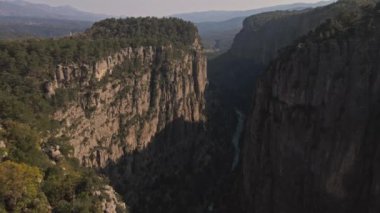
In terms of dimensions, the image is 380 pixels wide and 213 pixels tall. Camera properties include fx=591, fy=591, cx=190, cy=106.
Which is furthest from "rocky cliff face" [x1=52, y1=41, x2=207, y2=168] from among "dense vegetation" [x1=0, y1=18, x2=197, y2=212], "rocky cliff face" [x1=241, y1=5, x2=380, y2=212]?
"rocky cliff face" [x1=241, y1=5, x2=380, y2=212]

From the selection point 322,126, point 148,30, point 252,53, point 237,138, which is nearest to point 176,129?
point 237,138

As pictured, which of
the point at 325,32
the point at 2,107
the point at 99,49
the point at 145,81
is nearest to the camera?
the point at 2,107

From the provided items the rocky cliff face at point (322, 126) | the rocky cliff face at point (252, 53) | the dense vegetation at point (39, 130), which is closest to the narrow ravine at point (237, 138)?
the rocky cliff face at point (252, 53)

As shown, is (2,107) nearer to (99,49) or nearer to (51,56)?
(51,56)

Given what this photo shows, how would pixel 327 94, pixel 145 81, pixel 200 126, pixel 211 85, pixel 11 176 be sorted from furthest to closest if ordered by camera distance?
pixel 211 85, pixel 200 126, pixel 145 81, pixel 327 94, pixel 11 176

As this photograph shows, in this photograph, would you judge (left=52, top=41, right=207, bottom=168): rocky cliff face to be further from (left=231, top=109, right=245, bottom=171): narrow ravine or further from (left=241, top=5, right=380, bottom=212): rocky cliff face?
(left=241, top=5, right=380, bottom=212): rocky cliff face

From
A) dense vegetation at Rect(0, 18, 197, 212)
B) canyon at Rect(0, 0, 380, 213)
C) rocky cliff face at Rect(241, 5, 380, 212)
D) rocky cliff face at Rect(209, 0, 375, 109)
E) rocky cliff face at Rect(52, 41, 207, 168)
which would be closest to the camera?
dense vegetation at Rect(0, 18, 197, 212)

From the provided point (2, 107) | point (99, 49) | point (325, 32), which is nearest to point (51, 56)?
point (99, 49)

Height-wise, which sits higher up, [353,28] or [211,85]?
[353,28]

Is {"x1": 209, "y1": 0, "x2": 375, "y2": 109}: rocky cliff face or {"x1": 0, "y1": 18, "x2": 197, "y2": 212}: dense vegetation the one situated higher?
{"x1": 0, "y1": 18, "x2": 197, "y2": 212}: dense vegetation
